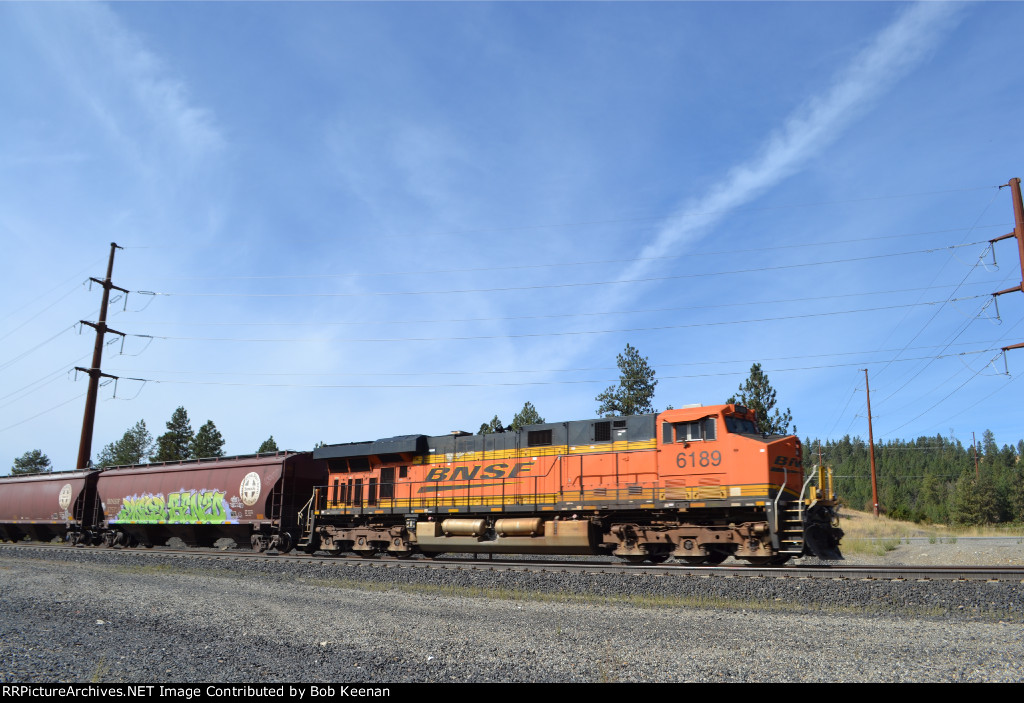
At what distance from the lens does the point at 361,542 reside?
20.8 metres

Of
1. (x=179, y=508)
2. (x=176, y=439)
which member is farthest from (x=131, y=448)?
(x=179, y=508)

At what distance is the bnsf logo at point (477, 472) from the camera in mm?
18281

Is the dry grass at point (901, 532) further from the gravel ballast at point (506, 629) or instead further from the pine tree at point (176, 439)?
the pine tree at point (176, 439)

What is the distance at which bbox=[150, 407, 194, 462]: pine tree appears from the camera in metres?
65.9

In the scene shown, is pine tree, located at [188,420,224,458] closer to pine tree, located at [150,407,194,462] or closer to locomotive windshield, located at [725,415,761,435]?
pine tree, located at [150,407,194,462]

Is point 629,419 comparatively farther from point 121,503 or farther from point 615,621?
point 121,503

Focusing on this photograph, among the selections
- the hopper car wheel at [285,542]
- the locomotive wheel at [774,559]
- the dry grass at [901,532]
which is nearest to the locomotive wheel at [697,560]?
the locomotive wheel at [774,559]

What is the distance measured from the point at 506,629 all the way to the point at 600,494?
8238 millimetres

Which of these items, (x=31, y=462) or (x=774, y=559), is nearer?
(x=774, y=559)

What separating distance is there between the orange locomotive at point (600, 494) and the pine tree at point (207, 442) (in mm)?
50745

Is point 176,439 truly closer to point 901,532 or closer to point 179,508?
point 179,508

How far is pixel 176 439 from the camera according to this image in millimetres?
66625
